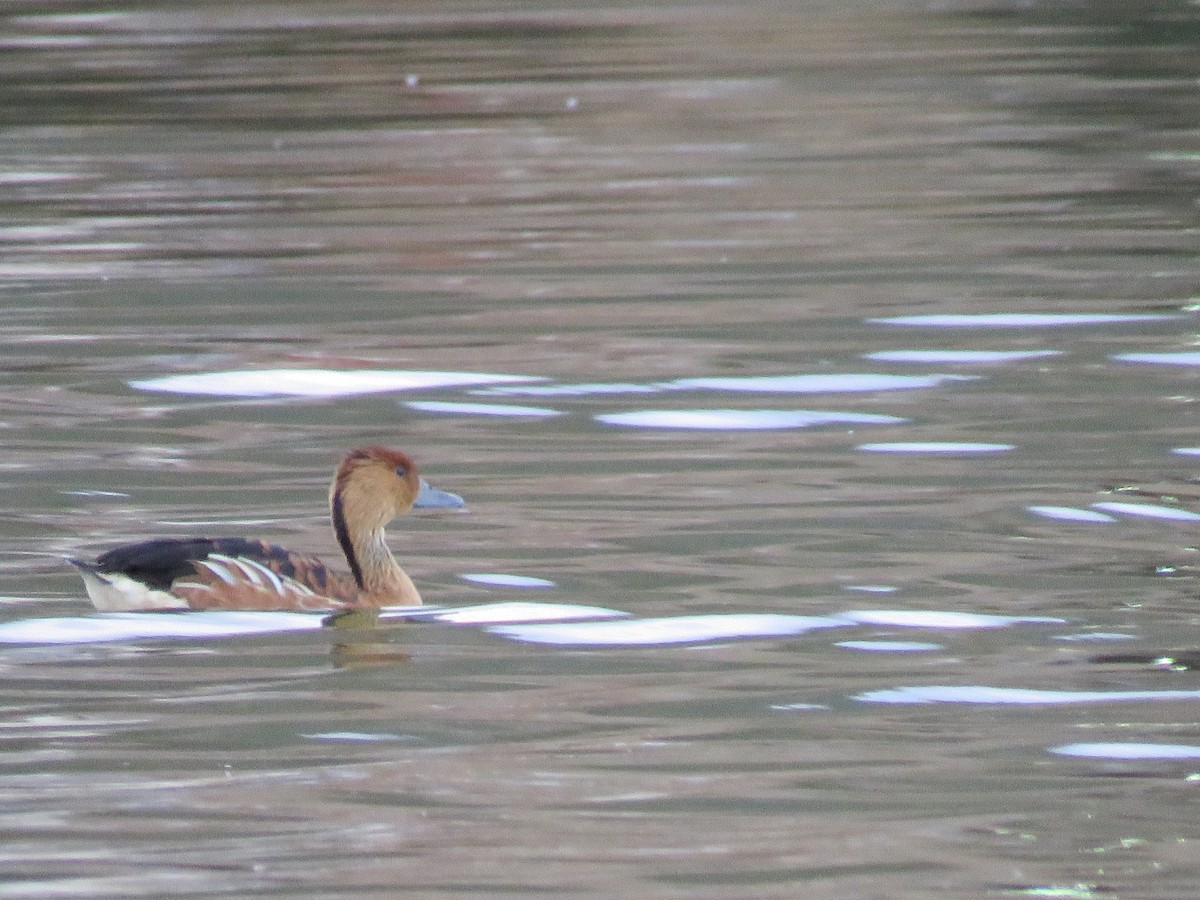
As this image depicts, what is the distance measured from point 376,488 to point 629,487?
3.91ft

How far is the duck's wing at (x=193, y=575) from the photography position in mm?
6660

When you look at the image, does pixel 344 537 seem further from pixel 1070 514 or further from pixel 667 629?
pixel 1070 514

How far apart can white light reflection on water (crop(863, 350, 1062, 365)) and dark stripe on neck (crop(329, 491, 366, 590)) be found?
3.22 metres

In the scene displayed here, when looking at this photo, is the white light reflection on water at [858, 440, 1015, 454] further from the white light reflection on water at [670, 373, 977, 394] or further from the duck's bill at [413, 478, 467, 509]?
the duck's bill at [413, 478, 467, 509]

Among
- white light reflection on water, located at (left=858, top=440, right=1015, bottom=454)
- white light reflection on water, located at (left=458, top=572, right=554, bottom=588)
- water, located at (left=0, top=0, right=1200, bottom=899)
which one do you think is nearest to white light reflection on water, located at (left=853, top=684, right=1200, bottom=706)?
water, located at (left=0, top=0, right=1200, bottom=899)

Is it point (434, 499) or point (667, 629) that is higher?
point (434, 499)

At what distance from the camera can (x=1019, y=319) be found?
10.5 metres

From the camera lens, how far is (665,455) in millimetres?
8523

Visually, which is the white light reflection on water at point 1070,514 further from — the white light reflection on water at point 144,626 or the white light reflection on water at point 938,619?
the white light reflection on water at point 144,626

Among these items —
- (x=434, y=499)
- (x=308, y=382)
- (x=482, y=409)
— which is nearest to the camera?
(x=434, y=499)

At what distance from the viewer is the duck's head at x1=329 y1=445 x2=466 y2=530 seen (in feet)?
23.5

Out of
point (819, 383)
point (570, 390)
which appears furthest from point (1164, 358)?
point (570, 390)

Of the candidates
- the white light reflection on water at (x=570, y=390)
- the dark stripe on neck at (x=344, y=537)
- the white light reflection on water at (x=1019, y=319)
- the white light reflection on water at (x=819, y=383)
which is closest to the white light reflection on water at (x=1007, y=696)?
the dark stripe on neck at (x=344, y=537)

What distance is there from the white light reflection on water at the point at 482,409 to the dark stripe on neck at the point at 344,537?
6.58 ft
